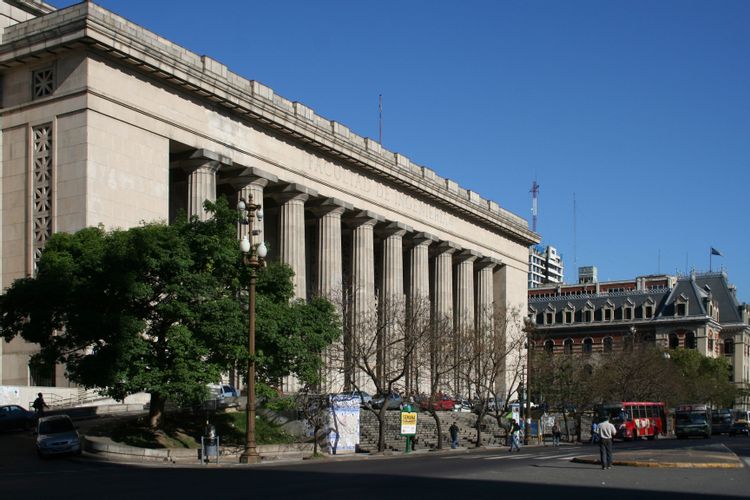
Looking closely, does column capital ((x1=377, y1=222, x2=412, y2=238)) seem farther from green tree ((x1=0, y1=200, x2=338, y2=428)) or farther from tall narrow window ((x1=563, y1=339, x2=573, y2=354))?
tall narrow window ((x1=563, y1=339, x2=573, y2=354))

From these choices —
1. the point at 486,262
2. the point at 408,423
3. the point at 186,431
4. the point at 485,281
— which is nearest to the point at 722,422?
the point at 485,281

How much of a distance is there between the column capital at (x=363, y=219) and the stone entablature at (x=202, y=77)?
357cm

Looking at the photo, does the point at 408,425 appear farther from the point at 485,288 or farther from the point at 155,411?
the point at 485,288

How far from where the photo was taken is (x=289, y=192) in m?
70.7

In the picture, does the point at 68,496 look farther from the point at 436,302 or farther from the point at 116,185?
the point at 436,302

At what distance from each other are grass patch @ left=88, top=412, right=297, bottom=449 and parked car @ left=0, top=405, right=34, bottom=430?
5.71m

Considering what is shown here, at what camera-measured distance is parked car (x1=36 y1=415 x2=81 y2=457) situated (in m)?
40.2

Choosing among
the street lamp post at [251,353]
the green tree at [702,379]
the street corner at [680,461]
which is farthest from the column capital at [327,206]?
the green tree at [702,379]

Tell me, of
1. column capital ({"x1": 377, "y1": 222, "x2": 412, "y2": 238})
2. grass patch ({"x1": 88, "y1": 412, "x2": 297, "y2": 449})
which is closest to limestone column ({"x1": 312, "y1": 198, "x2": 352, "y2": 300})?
column capital ({"x1": 377, "y1": 222, "x2": 412, "y2": 238})

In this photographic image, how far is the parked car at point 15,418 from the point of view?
1921 inches

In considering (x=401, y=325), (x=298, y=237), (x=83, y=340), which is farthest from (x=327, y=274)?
(x=83, y=340)

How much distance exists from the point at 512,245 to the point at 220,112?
2106 inches

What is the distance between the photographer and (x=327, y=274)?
74812 mm

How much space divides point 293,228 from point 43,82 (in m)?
20.9
